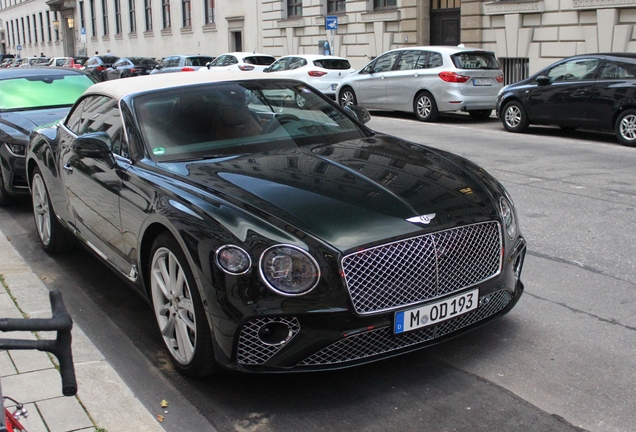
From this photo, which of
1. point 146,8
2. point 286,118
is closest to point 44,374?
point 286,118

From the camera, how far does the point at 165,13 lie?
153ft

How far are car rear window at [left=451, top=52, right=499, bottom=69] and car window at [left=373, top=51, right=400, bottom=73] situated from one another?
5.82 feet

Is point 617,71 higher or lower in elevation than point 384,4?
lower

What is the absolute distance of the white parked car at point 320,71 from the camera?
72.9ft

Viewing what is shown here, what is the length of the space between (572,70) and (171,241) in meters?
11.6

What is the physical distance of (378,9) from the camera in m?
28.2

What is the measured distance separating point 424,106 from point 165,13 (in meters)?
33.1

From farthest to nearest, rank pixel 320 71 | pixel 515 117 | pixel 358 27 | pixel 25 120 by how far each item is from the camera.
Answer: pixel 358 27
pixel 320 71
pixel 515 117
pixel 25 120

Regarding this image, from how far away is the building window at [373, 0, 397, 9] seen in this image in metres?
27.9

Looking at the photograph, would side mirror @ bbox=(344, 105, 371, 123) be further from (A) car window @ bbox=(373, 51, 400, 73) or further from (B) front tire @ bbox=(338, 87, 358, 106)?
(B) front tire @ bbox=(338, 87, 358, 106)

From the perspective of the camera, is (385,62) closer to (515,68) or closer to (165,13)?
(515,68)

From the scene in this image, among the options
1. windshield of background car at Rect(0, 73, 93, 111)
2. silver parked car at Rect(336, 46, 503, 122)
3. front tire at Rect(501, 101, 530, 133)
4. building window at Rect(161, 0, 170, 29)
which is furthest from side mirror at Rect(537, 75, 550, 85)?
building window at Rect(161, 0, 170, 29)

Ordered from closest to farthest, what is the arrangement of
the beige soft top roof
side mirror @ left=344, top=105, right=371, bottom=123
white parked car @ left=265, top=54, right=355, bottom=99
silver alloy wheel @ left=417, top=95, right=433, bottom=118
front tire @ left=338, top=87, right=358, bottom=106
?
the beige soft top roof, side mirror @ left=344, top=105, right=371, bottom=123, silver alloy wheel @ left=417, top=95, right=433, bottom=118, front tire @ left=338, top=87, right=358, bottom=106, white parked car @ left=265, top=54, right=355, bottom=99

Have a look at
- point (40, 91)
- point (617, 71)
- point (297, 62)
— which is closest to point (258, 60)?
point (297, 62)
